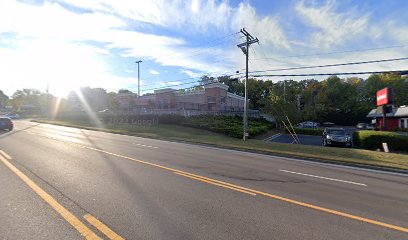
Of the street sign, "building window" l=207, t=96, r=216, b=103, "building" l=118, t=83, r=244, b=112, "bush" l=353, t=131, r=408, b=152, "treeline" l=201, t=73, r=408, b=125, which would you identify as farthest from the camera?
"treeline" l=201, t=73, r=408, b=125

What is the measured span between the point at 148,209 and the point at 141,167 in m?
4.59

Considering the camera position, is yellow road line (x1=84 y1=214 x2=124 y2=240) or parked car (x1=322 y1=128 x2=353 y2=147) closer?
yellow road line (x1=84 y1=214 x2=124 y2=240)

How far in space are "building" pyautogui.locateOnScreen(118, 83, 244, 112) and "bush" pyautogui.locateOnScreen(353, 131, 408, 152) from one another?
2739 cm

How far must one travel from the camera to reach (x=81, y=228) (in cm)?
468

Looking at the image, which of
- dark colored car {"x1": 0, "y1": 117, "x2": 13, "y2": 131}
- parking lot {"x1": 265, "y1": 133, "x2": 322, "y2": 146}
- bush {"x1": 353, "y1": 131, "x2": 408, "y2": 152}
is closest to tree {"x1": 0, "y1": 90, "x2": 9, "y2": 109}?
dark colored car {"x1": 0, "y1": 117, "x2": 13, "y2": 131}

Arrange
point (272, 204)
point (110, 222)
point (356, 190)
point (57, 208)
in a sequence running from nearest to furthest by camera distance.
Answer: point (110, 222), point (57, 208), point (272, 204), point (356, 190)

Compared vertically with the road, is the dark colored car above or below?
above

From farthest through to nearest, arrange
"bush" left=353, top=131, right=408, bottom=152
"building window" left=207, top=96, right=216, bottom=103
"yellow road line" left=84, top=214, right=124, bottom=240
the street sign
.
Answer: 1. "building window" left=207, top=96, right=216, bottom=103
2. the street sign
3. "bush" left=353, top=131, right=408, bottom=152
4. "yellow road line" left=84, top=214, right=124, bottom=240

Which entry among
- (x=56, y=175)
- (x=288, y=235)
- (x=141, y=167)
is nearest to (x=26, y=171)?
(x=56, y=175)

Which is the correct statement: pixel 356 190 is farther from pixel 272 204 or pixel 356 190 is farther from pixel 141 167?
pixel 141 167

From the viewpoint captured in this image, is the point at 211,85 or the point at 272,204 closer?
the point at 272,204

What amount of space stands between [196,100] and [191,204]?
49.4 metres

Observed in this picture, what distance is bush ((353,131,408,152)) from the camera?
63.1ft

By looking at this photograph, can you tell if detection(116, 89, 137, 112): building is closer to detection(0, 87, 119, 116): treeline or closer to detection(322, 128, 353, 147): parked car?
detection(0, 87, 119, 116): treeline
